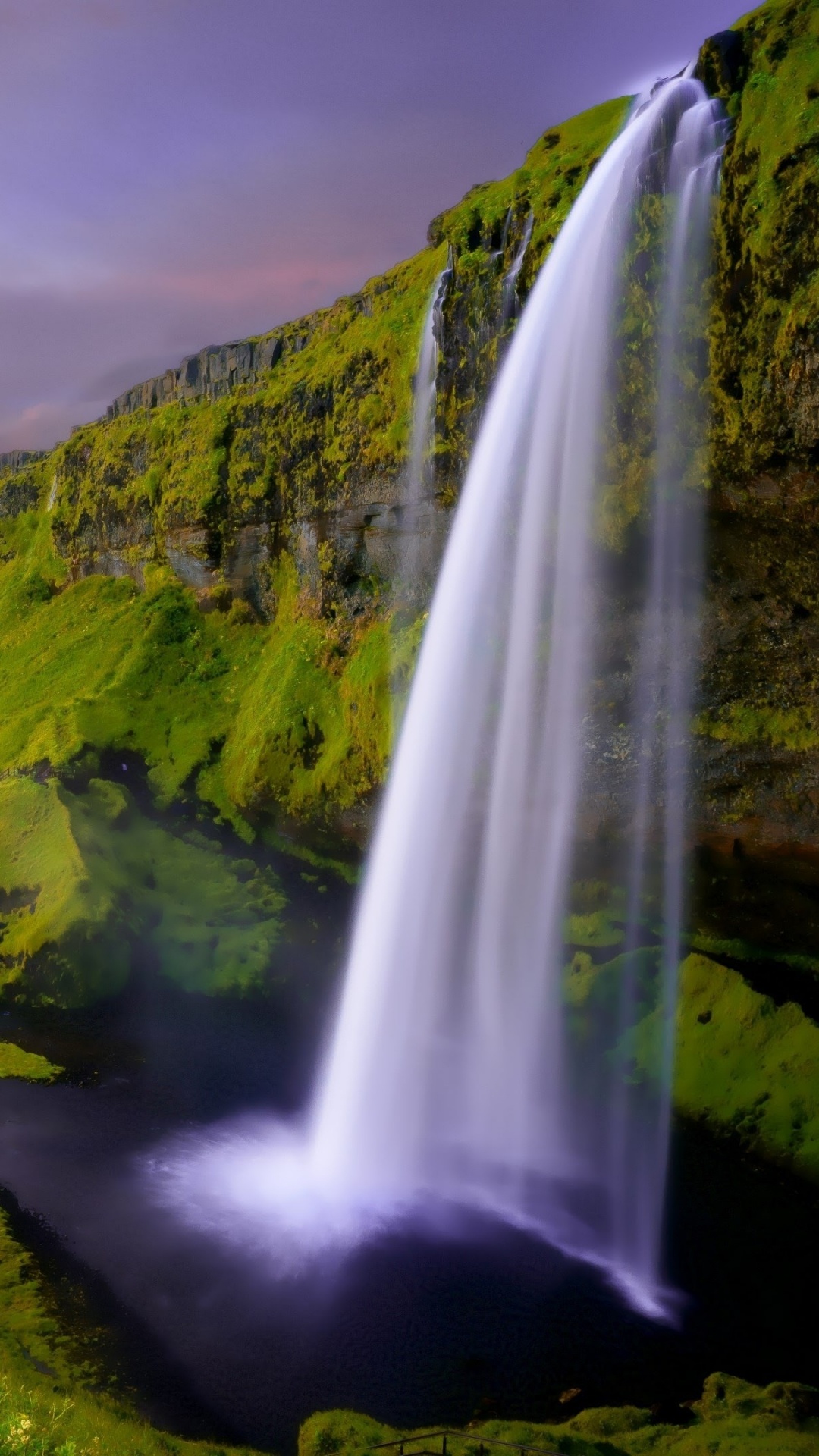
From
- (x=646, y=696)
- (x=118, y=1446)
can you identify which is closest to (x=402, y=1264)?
(x=118, y=1446)

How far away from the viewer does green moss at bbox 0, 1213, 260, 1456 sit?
7.27m

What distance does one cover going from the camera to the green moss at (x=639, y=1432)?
8641mm

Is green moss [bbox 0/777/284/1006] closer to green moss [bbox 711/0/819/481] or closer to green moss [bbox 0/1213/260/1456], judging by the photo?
green moss [bbox 0/1213/260/1456]

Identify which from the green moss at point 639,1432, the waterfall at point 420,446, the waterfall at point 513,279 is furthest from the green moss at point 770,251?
the green moss at point 639,1432

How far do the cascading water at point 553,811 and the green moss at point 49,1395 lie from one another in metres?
2.45

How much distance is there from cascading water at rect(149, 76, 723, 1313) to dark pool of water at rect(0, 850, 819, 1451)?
0.75 metres

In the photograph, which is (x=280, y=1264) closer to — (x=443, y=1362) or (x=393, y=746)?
(x=443, y=1362)

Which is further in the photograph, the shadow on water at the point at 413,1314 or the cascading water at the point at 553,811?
the cascading water at the point at 553,811

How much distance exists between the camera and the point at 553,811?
57.7 ft

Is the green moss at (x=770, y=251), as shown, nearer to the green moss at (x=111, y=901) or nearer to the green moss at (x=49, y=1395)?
the green moss at (x=49, y=1395)

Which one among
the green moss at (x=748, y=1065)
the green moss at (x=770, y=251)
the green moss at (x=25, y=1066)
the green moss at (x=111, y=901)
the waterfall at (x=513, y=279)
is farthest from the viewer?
the green moss at (x=111, y=901)

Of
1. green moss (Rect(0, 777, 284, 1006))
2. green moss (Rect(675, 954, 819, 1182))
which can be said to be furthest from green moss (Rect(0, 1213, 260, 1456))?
green moss (Rect(675, 954, 819, 1182))

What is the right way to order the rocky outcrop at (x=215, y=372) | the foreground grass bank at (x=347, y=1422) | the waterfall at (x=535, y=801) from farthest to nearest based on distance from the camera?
the rocky outcrop at (x=215, y=372)
the waterfall at (x=535, y=801)
the foreground grass bank at (x=347, y=1422)

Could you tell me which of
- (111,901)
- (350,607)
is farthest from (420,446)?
(111,901)
